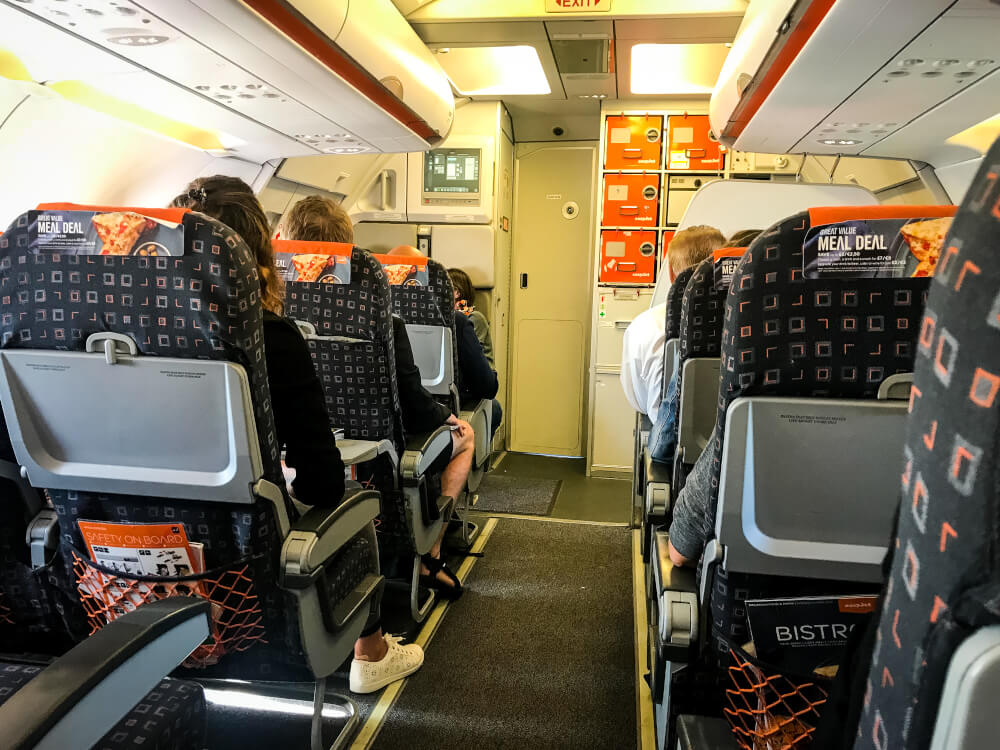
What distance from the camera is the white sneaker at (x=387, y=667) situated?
2502 millimetres

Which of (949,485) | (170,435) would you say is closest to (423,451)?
(170,435)

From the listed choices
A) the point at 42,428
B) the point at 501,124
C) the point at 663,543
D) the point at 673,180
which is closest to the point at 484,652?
the point at 663,543

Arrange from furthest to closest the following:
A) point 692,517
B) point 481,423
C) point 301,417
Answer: point 481,423 < point 301,417 < point 692,517

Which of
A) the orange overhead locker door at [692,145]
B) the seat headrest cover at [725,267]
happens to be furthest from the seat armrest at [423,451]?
the orange overhead locker door at [692,145]

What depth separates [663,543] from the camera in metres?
1.86

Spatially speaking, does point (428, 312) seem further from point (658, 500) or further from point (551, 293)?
point (551, 293)

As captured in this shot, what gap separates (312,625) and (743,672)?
1035mm

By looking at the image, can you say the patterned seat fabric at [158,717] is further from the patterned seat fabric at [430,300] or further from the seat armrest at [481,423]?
the seat armrest at [481,423]

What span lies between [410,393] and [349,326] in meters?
0.59

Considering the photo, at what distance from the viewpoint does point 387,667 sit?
2.56 meters

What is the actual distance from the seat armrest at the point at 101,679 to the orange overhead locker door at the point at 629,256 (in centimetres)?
484

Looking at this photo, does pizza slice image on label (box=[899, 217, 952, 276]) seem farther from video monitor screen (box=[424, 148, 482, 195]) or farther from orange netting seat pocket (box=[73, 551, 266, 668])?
video monitor screen (box=[424, 148, 482, 195])

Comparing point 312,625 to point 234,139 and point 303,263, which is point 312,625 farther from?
point 234,139

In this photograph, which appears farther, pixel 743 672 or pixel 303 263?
pixel 303 263
